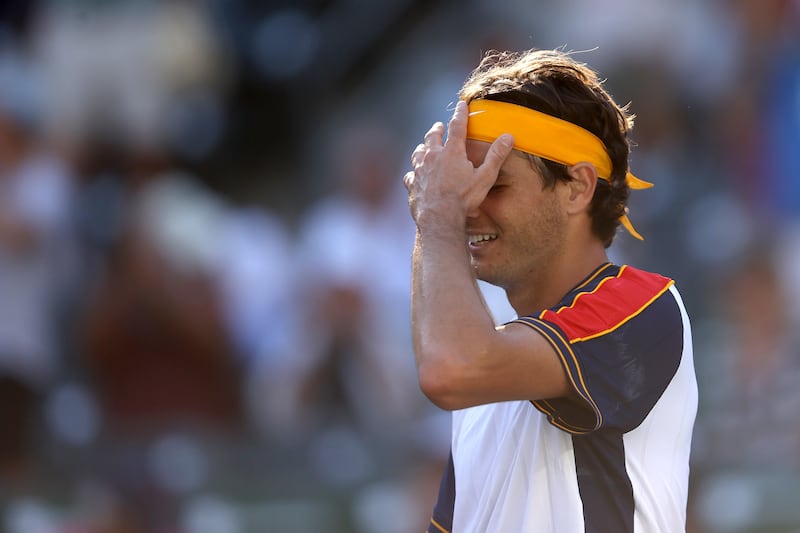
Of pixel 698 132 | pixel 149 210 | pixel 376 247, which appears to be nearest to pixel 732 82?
pixel 698 132

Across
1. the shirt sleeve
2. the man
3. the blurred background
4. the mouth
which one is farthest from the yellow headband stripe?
the blurred background

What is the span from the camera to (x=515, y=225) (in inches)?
107

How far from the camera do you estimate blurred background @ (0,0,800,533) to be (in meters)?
6.30

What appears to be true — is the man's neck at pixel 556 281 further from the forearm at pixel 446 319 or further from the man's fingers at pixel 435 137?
the man's fingers at pixel 435 137

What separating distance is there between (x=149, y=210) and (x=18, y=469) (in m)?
1.66

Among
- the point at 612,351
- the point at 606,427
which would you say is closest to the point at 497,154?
the point at 612,351

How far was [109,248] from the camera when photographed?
6.86m

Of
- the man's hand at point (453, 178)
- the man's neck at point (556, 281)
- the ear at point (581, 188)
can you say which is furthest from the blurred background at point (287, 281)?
the man's hand at point (453, 178)

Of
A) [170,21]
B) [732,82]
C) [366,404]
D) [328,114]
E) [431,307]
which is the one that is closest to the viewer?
[431,307]

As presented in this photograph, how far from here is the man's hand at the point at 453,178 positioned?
2.60 m

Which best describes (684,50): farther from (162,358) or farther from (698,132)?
(162,358)

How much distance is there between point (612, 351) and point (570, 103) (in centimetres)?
63

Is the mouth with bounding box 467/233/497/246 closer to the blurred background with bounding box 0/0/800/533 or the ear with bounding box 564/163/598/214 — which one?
the ear with bounding box 564/163/598/214

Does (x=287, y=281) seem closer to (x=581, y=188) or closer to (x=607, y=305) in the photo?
(x=581, y=188)
